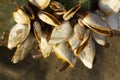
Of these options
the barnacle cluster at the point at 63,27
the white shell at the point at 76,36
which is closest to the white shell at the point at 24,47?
the barnacle cluster at the point at 63,27

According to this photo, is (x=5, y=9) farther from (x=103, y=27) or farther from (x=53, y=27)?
(x=103, y=27)

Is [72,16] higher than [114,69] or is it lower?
higher

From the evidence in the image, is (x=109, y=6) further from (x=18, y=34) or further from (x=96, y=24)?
(x=18, y=34)

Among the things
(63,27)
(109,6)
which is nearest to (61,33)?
(63,27)

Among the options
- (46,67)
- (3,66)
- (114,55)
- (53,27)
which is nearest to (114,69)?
(114,55)

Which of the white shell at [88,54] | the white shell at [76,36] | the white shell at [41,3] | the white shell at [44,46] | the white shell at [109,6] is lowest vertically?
the white shell at [88,54]

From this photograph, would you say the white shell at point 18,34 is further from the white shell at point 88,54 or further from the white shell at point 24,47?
the white shell at point 88,54
